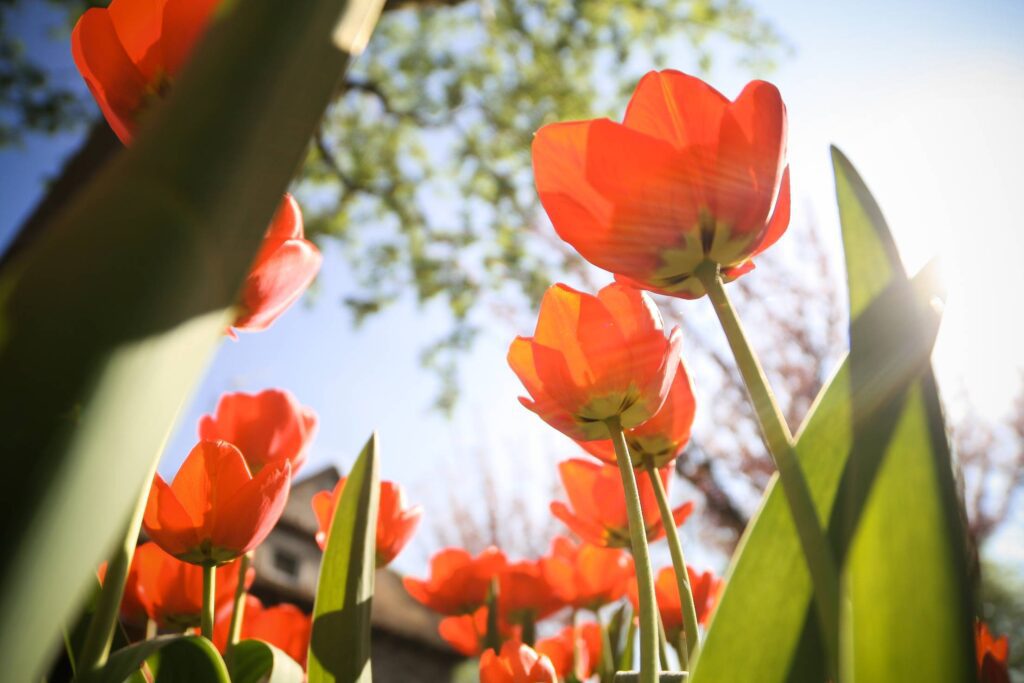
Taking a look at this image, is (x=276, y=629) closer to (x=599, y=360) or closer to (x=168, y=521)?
(x=168, y=521)

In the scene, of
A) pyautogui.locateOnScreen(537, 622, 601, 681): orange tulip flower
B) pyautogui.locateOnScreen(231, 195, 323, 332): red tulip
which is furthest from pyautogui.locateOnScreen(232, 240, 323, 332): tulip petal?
pyautogui.locateOnScreen(537, 622, 601, 681): orange tulip flower

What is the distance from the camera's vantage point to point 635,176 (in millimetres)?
358

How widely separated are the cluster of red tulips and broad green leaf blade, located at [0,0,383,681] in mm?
143

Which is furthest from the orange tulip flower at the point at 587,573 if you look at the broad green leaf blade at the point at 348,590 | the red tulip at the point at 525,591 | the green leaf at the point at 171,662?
the green leaf at the point at 171,662

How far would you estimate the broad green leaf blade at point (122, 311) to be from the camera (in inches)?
5.9

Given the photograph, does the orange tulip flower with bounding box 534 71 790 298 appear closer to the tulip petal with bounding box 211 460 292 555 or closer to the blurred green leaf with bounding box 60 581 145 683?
the tulip petal with bounding box 211 460 292 555

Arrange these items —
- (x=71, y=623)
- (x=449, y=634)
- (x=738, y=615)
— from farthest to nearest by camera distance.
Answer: (x=449, y=634)
(x=71, y=623)
(x=738, y=615)

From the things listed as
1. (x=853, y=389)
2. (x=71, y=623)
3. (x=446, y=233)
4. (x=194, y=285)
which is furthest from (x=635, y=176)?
(x=446, y=233)

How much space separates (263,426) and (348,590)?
8.1 inches

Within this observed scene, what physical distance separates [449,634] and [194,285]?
2.52 feet

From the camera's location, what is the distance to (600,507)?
658mm

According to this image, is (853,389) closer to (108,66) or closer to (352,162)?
(108,66)

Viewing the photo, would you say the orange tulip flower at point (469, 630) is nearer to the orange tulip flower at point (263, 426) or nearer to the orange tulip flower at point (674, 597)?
the orange tulip flower at point (674, 597)

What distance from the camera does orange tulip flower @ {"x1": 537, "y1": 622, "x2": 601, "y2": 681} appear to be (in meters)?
0.72
